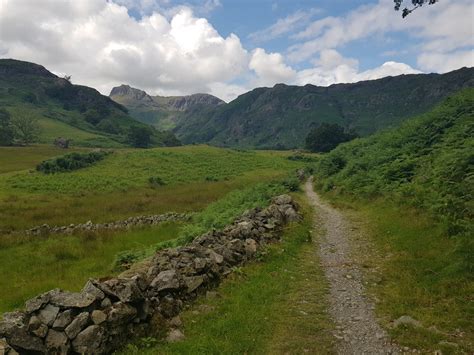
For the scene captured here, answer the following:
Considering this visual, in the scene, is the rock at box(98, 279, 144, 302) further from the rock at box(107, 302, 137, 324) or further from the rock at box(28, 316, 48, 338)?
the rock at box(28, 316, 48, 338)

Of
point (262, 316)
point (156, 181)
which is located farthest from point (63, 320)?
point (156, 181)

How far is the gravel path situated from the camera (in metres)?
7.91

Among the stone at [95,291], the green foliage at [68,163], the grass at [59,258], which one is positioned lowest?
the grass at [59,258]

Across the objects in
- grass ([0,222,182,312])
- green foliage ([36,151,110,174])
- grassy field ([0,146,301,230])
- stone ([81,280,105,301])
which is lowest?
grass ([0,222,182,312])

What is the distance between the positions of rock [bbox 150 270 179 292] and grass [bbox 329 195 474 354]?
5114 mm

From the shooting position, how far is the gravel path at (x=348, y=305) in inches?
311

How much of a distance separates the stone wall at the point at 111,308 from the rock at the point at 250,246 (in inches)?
54.9

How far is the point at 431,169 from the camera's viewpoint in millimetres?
20438

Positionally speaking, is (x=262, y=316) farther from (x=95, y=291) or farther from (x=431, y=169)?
(x=431, y=169)

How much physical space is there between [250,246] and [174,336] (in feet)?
18.3

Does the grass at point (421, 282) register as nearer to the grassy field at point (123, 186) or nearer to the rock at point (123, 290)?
the rock at point (123, 290)

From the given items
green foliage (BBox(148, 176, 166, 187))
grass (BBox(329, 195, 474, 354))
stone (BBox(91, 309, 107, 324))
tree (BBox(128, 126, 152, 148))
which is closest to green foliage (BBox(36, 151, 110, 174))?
green foliage (BBox(148, 176, 166, 187))

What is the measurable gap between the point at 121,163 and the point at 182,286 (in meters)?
59.0

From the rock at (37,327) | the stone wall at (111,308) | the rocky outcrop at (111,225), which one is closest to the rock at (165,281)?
the stone wall at (111,308)
